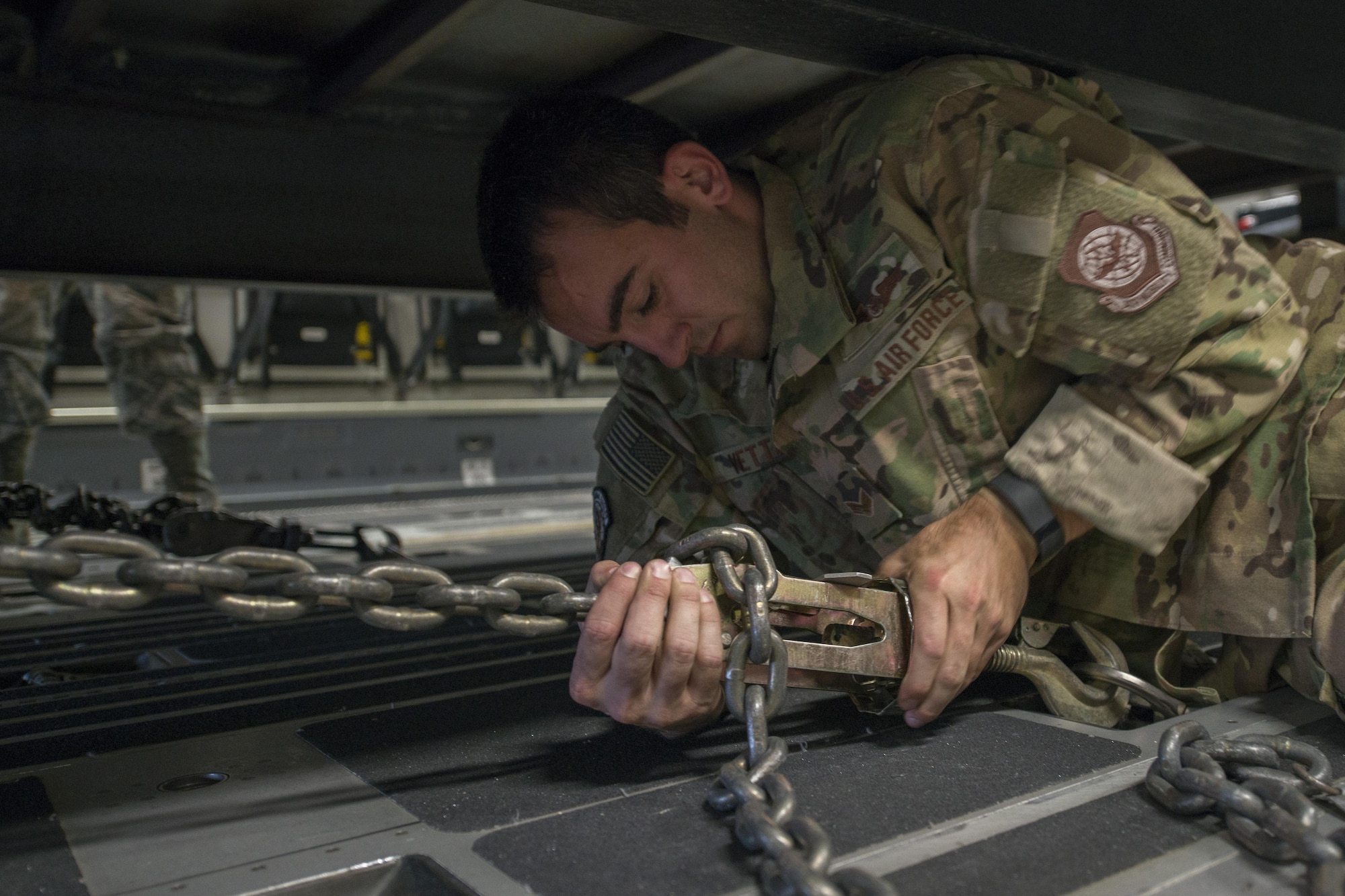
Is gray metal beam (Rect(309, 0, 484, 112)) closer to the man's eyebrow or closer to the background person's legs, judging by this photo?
the man's eyebrow

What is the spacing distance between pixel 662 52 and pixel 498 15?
315mm

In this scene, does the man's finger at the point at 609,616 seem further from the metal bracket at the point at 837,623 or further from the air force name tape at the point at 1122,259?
the air force name tape at the point at 1122,259

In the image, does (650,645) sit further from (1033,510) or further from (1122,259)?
(1122,259)

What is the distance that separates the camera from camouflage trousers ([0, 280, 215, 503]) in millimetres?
3455

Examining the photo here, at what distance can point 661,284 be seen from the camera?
1.46 meters

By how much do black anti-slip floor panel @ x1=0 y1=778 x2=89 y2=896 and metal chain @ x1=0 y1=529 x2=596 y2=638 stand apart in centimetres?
21

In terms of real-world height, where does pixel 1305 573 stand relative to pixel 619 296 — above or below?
below

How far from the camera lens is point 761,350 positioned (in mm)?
1601

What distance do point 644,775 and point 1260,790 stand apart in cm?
53

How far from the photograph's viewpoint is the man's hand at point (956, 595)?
1066mm

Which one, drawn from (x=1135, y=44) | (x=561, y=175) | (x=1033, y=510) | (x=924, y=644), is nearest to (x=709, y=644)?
(x=924, y=644)

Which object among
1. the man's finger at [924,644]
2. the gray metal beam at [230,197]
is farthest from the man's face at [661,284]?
the gray metal beam at [230,197]

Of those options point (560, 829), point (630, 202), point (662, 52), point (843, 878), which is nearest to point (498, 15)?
point (662, 52)

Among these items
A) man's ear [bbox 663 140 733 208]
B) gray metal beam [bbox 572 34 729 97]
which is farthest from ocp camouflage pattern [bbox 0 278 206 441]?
man's ear [bbox 663 140 733 208]
